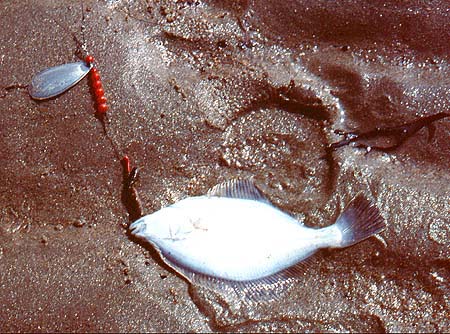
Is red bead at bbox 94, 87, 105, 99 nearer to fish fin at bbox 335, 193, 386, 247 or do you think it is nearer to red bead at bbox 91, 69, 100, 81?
red bead at bbox 91, 69, 100, 81

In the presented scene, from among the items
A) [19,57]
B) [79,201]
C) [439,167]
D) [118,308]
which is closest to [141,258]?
[118,308]

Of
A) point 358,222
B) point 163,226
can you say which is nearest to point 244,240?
point 163,226

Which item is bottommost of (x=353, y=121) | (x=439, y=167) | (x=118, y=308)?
(x=118, y=308)

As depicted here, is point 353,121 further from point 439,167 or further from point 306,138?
point 439,167

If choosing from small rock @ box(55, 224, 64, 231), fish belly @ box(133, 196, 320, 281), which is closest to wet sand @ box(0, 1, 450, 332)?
small rock @ box(55, 224, 64, 231)

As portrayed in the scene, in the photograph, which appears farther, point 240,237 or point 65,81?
point 65,81

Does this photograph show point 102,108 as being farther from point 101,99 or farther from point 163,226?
point 163,226
